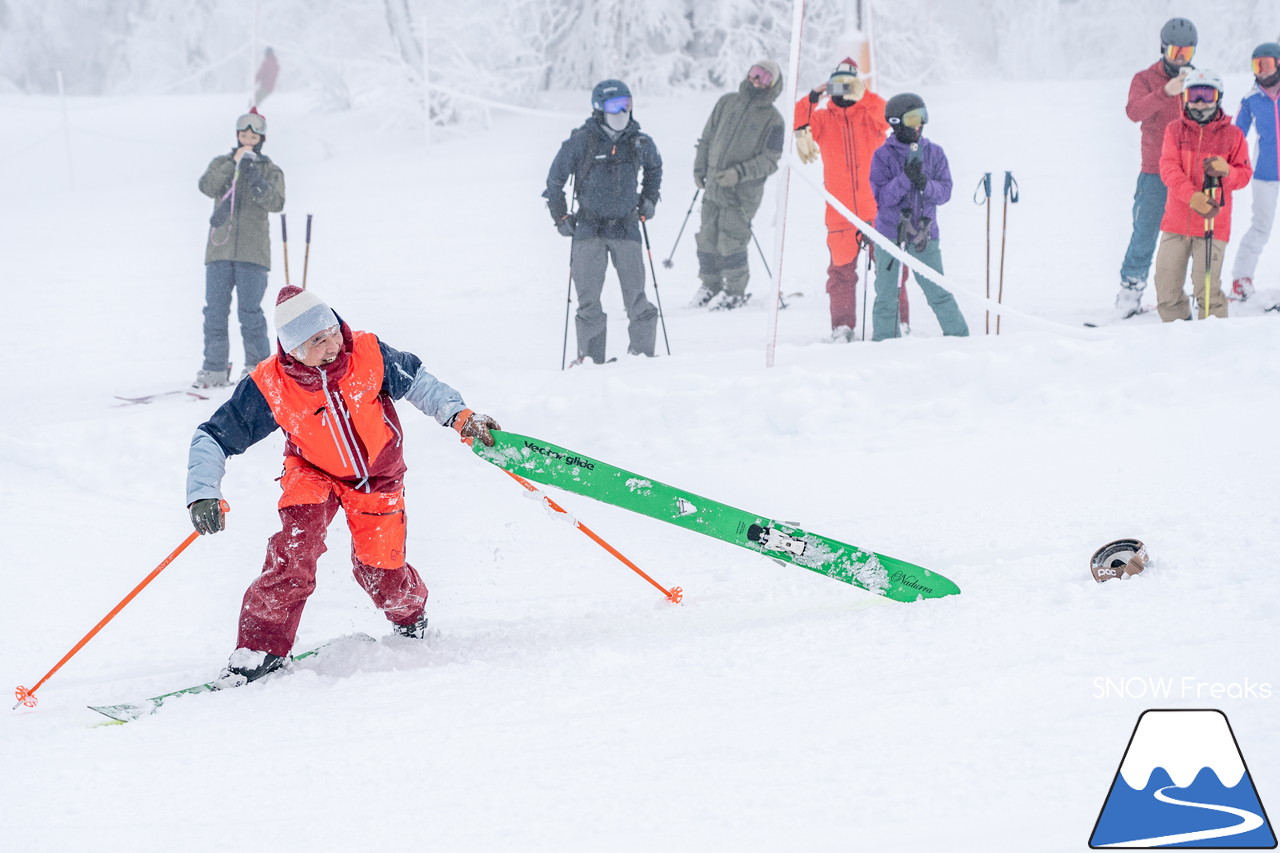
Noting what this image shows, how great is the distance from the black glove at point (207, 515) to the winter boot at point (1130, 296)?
6.30 metres

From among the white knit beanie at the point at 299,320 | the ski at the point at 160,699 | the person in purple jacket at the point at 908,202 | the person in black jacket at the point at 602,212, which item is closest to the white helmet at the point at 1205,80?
the person in purple jacket at the point at 908,202

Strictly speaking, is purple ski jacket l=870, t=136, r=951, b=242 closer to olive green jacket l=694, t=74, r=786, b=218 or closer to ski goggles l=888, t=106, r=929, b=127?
ski goggles l=888, t=106, r=929, b=127

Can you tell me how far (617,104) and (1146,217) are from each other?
3.59m

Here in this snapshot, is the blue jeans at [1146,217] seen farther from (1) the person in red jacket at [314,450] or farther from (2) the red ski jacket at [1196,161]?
(1) the person in red jacket at [314,450]

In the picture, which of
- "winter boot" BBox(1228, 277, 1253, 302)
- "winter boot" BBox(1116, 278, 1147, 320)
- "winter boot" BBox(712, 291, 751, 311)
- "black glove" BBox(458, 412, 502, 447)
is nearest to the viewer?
"black glove" BBox(458, 412, 502, 447)

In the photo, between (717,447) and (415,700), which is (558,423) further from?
(415,700)

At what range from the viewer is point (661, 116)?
1953cm

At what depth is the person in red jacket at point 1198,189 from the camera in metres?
6.68

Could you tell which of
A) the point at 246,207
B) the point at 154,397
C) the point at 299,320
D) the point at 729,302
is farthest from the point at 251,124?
the point at 299,320

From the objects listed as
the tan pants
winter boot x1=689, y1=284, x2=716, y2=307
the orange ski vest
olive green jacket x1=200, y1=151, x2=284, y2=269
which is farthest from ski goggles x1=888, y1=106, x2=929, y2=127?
the orange ski vest

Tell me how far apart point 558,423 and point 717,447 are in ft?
2.90

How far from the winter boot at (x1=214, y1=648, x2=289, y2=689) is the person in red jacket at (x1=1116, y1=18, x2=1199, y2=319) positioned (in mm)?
6243

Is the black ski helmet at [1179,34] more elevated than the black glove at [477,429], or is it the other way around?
the black ski helmet at [1179,34]

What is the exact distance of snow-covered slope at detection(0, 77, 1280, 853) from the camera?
113 inches
